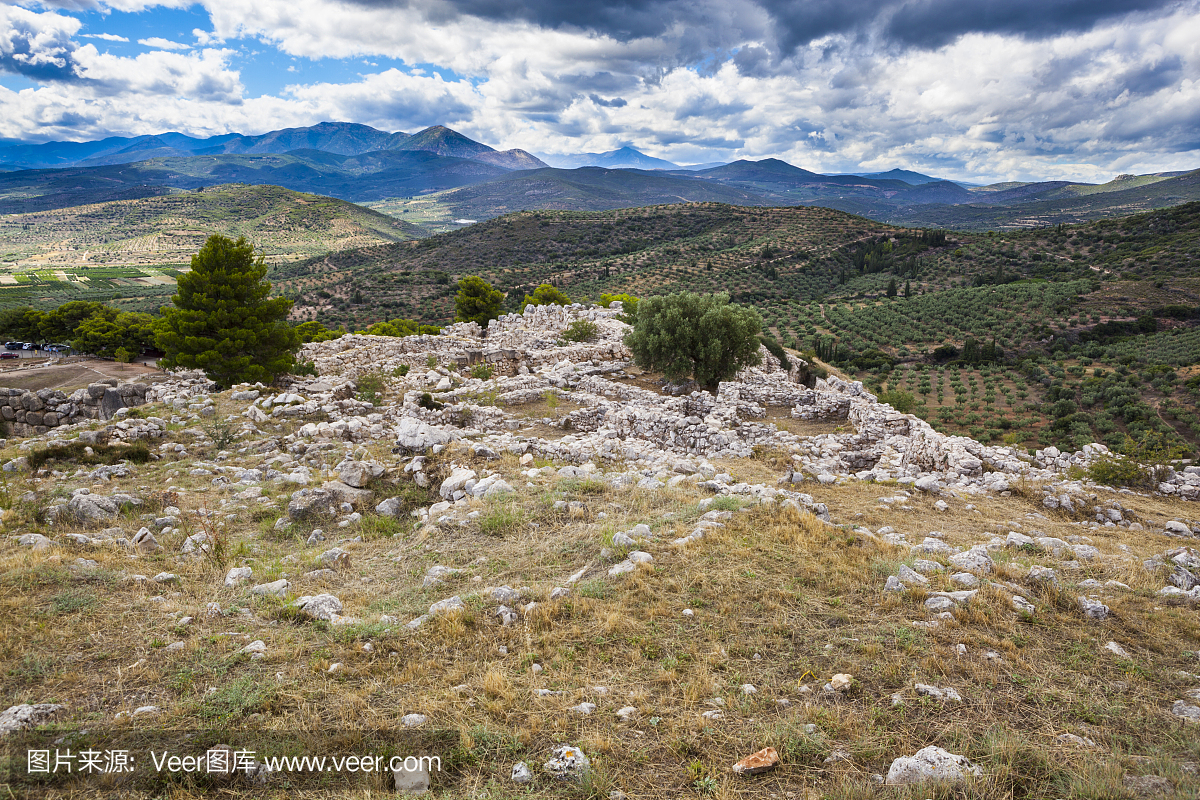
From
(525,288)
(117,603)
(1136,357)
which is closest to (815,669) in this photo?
(117,603)

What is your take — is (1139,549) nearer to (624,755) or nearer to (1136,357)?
(624,755)

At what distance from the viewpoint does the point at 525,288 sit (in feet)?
214

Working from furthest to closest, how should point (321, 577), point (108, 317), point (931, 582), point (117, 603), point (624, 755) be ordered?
point (108, 317)
point (321, 577)
point (931, 582)
point (117, 603)
point (624, 755)

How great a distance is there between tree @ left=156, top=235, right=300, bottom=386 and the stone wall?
232 centimetres

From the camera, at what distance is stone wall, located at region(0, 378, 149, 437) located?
16.1m

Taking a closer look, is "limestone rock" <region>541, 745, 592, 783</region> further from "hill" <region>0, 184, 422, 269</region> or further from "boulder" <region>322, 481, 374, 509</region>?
"hill" <region>0, 184, 422, 269</region>

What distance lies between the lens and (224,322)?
18594 millimetres

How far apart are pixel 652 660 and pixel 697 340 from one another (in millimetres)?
15400

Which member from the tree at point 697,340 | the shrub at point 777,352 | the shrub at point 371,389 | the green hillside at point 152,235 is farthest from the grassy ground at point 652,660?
the green hillside at point 152,235

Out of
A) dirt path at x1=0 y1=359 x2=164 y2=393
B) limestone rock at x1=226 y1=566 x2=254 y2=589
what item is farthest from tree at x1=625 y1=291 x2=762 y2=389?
dirt path at x1=0 y1=359 x2=164 y2=393

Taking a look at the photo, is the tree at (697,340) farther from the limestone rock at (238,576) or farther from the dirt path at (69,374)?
the dirt path at (69,374)

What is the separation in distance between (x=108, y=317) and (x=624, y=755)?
4926cm

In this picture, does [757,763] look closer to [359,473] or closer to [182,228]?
[359,473]

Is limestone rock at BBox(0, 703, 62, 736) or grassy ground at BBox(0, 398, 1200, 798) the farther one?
grassy ground at BBox(0, 398, 1200, 798)
